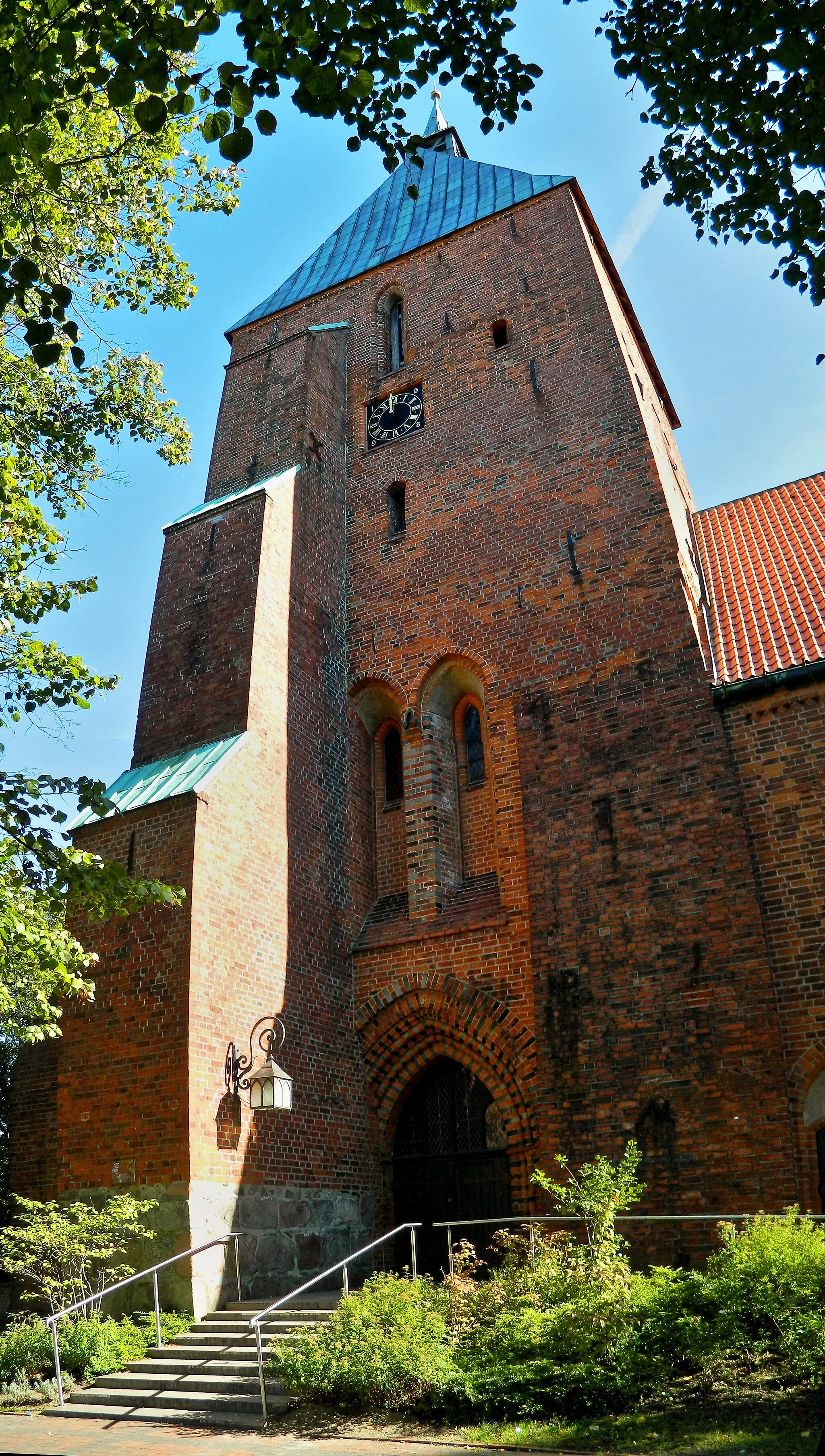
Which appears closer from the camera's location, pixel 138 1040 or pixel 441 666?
pixel 138 1040

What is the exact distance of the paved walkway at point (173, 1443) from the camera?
626cm

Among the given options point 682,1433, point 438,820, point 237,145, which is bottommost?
point 682,1433

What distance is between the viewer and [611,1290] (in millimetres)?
7031

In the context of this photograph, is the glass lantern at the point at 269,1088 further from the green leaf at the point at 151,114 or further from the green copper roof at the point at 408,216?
the green copper roof at the point at 408,216

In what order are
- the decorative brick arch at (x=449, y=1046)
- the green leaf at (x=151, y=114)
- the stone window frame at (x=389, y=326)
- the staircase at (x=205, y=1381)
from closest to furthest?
the green leaf at (x=151, y=114), the staircase at (x=205, y=1381), the decorative brick arch at (x=449, y=1046), the stone window frame at (x=389, y=326)

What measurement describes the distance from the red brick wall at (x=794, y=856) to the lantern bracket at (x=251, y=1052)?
469 cm

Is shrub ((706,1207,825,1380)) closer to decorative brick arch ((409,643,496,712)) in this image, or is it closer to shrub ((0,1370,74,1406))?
shrub ((0,1370,74,1406))

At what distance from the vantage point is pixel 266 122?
17.4 feet

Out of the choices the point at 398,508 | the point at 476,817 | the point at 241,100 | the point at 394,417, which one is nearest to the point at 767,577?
the point at 476,817

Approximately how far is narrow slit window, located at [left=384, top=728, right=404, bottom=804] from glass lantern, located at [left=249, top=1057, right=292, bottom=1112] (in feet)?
13.8

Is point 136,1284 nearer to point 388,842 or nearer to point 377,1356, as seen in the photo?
point 377,1356

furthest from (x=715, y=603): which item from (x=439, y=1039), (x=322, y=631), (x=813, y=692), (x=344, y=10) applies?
(x=344, y=10)

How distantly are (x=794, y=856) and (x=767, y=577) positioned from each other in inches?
186

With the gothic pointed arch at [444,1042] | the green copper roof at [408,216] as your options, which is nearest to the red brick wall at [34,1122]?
the gothic pointed arch at [444,1042]
